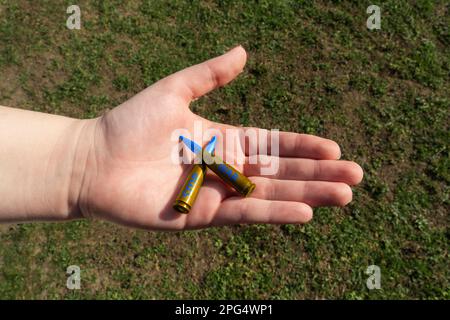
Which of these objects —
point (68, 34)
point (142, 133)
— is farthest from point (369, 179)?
point (68, 34)

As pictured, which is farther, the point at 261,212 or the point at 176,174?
the point at 176,174

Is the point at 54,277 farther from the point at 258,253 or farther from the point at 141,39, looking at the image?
the point at 141,39

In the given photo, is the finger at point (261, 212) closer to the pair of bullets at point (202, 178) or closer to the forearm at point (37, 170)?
the pair of bullets at point (202, 178)

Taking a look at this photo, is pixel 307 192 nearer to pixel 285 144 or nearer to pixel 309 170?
pixel 309 170

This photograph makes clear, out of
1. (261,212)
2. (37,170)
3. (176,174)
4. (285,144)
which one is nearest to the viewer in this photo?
(261,212)

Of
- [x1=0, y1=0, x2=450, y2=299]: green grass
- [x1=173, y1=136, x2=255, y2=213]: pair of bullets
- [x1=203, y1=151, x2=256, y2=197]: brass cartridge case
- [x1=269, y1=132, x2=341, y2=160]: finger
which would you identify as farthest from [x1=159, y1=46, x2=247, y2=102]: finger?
[x1=0, y1=0, x2=450, y2=299]: green grass

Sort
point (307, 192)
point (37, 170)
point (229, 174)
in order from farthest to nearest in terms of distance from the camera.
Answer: point (37, 170), point (229, 174), point (307, 192)

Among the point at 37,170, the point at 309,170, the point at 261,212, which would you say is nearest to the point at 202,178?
the point at 261,212
